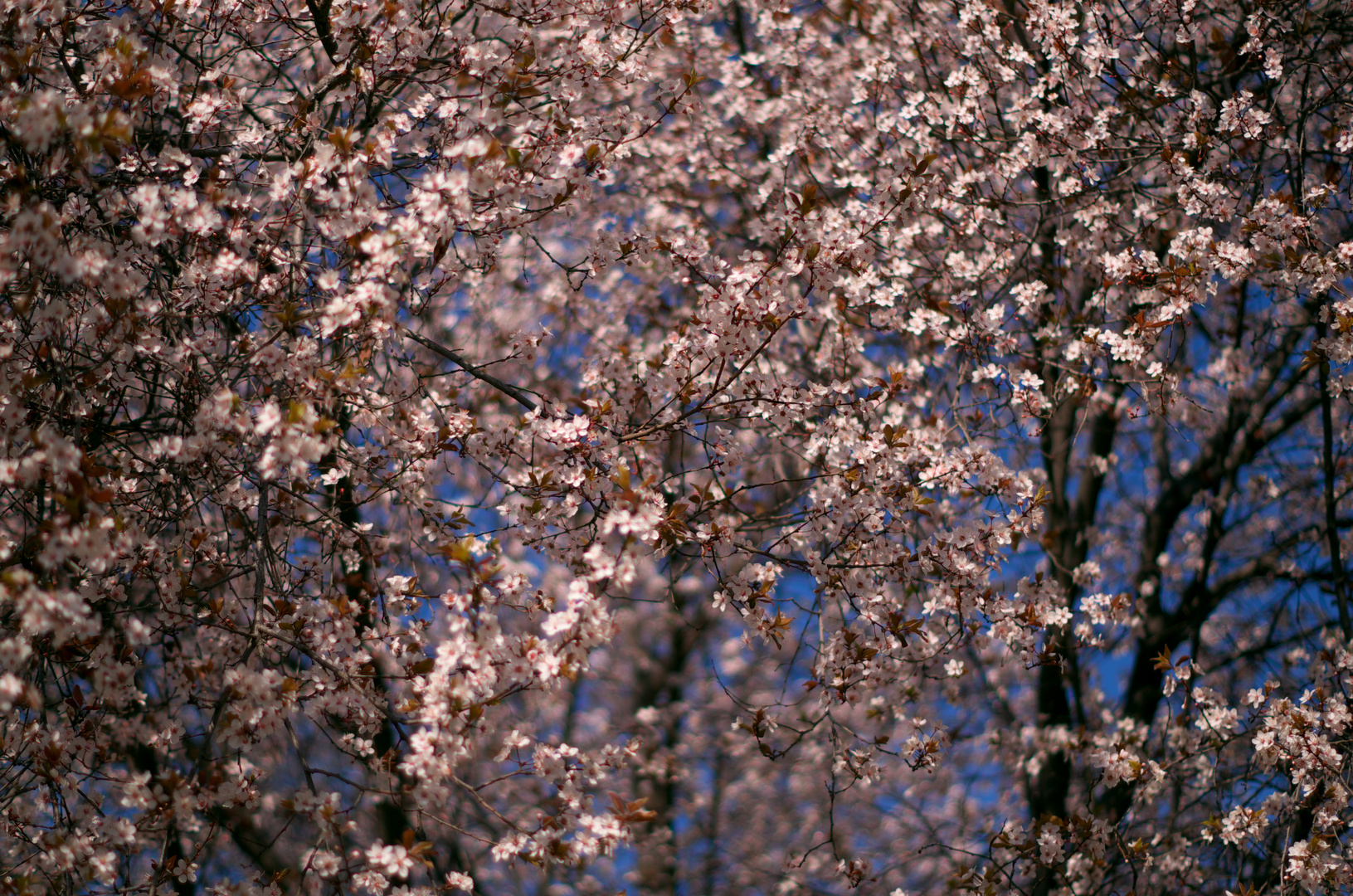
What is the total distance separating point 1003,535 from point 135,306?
3.41 m

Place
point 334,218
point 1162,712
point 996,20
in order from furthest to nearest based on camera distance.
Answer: point 1162,712, point 996,20, point 334,218

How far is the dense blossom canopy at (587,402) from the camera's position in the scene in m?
3.07

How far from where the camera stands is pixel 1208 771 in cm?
490

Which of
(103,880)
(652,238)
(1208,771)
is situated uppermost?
(652,238)

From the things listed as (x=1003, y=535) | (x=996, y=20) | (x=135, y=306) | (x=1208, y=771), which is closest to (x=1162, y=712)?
(x=1208, y=771)

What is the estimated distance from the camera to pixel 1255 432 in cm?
659

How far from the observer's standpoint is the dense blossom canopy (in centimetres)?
307

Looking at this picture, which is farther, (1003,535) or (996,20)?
(996,20)

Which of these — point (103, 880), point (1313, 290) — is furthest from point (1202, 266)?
point (103, 880)

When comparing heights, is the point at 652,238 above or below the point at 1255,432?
below

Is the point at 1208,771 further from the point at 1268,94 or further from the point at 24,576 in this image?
the point at 24,576

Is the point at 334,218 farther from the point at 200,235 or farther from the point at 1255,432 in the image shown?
the point at 1255,432

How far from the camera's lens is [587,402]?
380 cm

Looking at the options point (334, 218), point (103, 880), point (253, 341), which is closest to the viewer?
point (103, 880)
